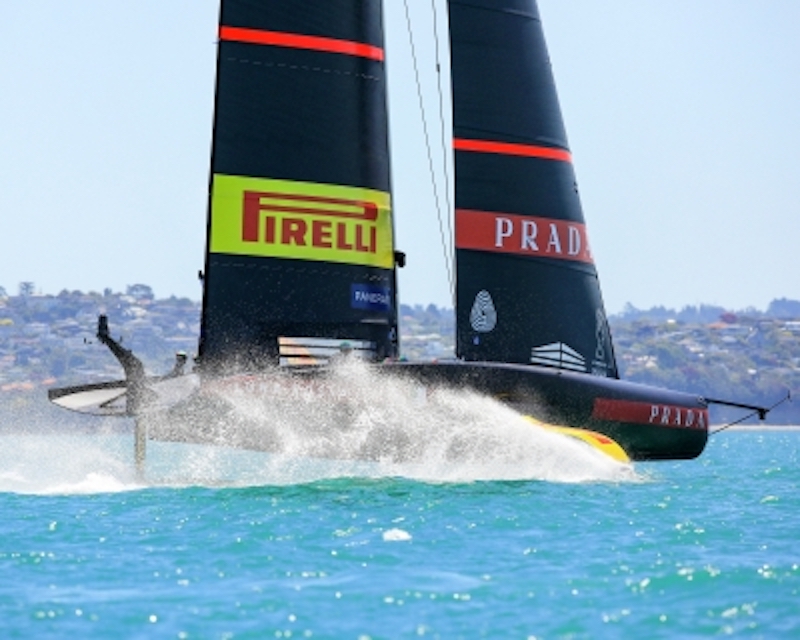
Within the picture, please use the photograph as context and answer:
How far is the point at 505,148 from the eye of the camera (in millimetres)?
18703

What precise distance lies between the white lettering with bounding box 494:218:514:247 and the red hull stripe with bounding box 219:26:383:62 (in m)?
2.38

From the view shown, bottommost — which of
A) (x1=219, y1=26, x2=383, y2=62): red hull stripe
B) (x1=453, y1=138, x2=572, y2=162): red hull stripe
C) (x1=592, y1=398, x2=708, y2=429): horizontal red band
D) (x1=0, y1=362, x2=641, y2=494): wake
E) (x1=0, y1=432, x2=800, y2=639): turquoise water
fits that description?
(x1=0, y1=432, x2=800, y2=639): turquoise water

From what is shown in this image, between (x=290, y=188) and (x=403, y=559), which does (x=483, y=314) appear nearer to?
(x=290, y=188)

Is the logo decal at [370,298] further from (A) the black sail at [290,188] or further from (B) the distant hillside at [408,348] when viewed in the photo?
(B) the distant hillside at [408,348]

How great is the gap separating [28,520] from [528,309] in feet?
21.6

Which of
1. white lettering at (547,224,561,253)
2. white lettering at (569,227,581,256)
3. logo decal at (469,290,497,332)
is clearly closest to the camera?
logo decal at (469,290,497,332)

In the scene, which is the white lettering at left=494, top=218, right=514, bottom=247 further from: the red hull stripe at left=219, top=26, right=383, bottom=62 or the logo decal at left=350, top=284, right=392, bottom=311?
the red hull stripe at left=219, top=26, right=383, bottom=62

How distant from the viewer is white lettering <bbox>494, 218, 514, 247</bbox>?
1845cm

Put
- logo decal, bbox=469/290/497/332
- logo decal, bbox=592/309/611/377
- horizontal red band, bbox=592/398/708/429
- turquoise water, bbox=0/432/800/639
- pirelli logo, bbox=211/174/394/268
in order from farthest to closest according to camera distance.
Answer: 1. logo decal, bbox=592/309/611/377
2. logo decal, bbox=469/290/497/332
3. horizontal red band, bbox=592/398/708/429
4. pirelli logo, bbox=211/174/394/268
5. turquoise water, bbox=0/432/800/639

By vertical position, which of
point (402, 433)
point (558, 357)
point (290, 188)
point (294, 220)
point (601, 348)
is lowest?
point (402, 433)

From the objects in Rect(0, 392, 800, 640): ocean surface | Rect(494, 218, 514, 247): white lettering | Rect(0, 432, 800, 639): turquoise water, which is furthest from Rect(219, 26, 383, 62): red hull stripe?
Rect(0, 432, 800, 639): turquoise water

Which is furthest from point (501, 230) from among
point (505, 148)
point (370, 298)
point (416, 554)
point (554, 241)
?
point (416, 554)

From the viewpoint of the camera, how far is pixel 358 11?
17906 mm

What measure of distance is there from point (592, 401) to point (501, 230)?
2.22 metres
